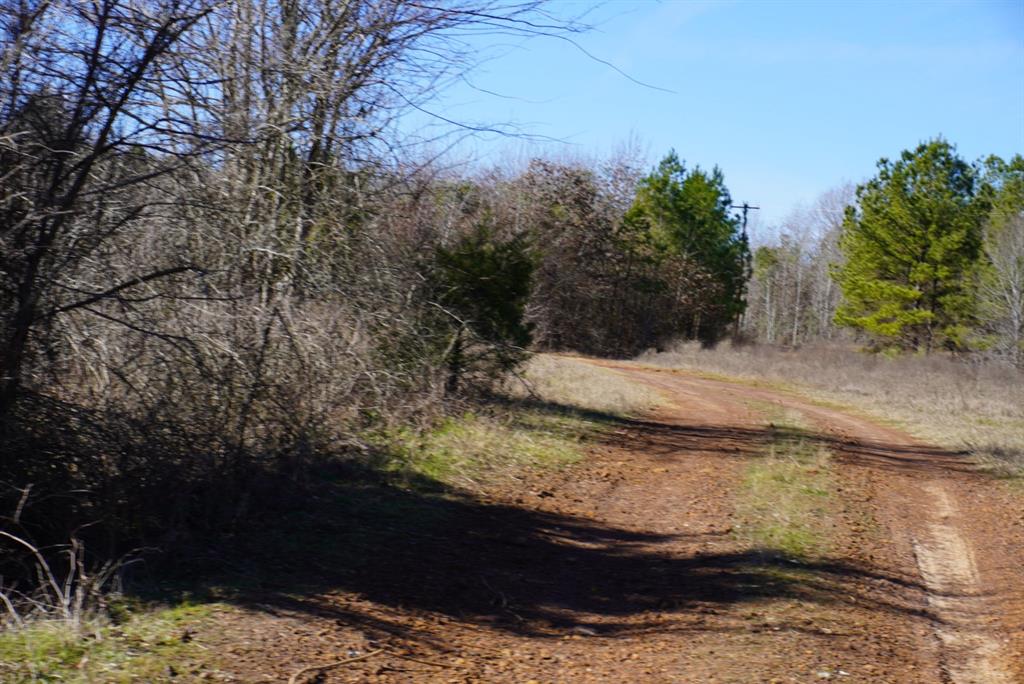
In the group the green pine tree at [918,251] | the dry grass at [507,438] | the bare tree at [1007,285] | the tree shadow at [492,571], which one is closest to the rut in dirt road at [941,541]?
the tree shadow at [492,571]

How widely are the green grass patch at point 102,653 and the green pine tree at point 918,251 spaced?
38.6 metres

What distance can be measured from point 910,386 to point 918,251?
43.6ft

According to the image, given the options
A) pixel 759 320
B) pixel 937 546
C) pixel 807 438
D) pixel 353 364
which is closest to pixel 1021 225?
pixel 807 438

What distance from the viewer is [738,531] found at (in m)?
9.40

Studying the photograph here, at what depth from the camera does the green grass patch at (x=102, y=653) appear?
472 cm

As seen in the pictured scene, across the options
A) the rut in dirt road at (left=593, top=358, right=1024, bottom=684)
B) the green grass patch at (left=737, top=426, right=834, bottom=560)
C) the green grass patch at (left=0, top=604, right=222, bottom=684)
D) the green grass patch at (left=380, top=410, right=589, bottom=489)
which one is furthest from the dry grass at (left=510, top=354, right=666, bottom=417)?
the green grass patch at (left=0, top=604, right=222, bottom=684)

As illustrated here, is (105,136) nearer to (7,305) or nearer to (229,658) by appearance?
(7,305)

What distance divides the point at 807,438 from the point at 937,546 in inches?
257

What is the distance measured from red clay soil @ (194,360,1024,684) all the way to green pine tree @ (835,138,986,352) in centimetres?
3082

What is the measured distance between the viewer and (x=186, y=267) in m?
6.80

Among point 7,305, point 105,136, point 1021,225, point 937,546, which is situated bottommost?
point 937,546

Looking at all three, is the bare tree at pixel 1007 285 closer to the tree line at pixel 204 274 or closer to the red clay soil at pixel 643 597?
the red clay soil at pixel 643 597

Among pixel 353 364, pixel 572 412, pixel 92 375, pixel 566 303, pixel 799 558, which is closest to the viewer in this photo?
pixel 92 375

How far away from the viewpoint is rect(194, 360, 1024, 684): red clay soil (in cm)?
568
